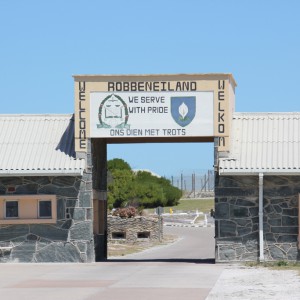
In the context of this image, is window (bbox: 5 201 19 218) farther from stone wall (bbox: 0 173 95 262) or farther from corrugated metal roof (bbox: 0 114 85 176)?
corrugated metal roof (bbox: 0 114 85 176)

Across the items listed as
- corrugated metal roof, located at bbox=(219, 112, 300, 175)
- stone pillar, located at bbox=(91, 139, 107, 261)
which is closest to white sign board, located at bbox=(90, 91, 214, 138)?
stone pillar, located at bbox=(91, 139, 107, 261)

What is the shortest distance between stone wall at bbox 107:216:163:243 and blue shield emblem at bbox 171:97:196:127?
20.1 metres

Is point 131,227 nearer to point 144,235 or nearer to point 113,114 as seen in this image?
point 144,235

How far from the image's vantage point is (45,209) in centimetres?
2719

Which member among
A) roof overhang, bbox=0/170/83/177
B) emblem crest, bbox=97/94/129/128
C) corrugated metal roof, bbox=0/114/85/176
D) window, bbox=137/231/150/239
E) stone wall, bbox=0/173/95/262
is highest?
emblem crest, bbox=97/94/129/128

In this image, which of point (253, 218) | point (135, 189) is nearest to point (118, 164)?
point (135, 189)

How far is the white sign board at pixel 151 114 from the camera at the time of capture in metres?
26.8

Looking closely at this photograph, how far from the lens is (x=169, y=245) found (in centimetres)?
4600

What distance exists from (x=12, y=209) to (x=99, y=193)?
10.7 ft

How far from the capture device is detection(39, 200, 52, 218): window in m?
27.1

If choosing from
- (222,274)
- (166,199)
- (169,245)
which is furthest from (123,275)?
(166,199)

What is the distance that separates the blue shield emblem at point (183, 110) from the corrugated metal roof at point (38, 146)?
303 centimetres

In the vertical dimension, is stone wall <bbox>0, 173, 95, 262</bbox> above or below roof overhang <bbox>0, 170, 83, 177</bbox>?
below

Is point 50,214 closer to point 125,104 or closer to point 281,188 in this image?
point 125,104
